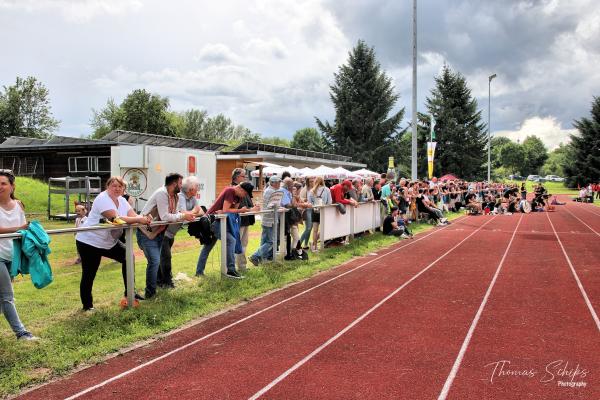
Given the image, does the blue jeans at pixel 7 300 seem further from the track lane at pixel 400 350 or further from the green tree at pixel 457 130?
the green tree at pixel 457 130

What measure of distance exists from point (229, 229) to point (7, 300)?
3861mm

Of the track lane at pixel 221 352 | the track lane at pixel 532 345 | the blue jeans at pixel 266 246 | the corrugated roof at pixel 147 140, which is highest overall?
the corrugated roof at pixel 147 140

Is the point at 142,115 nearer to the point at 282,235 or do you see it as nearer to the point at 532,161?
the point at 282,235

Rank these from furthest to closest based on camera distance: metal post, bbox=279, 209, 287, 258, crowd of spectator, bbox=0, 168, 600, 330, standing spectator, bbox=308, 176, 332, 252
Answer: standing spectator, bbox=308, 176, 332, 252 < metal post, bbox=279, 209, 287, 258 < crowd of spectator, bbox=0, 168, 600, 330

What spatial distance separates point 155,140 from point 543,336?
28.7m

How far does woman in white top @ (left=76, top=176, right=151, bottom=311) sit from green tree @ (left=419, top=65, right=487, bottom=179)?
155 feet

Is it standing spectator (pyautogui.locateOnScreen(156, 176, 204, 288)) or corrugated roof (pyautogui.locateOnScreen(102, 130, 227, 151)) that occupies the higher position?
corrugated roof (pyautogui.locateOnScreen(102, 130, 227, 151))

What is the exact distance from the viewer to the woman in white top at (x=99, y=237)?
20.7 feet

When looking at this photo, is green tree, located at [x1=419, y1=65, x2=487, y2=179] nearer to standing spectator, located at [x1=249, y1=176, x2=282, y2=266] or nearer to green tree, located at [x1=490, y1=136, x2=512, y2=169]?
green tree, located at [x1=490, y1=136, x2=512, y2=169]

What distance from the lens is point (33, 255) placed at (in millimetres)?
5238

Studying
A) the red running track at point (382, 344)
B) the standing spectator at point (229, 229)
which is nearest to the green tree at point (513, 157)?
the red running track at point (382, 344)

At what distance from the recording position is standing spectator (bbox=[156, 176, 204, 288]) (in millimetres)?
7630

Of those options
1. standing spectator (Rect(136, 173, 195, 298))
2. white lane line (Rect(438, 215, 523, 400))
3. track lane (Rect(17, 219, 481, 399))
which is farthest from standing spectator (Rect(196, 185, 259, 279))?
white lane line (Rect(438, 215, 523, 400))

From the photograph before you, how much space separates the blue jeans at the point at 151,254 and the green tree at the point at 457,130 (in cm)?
4684
